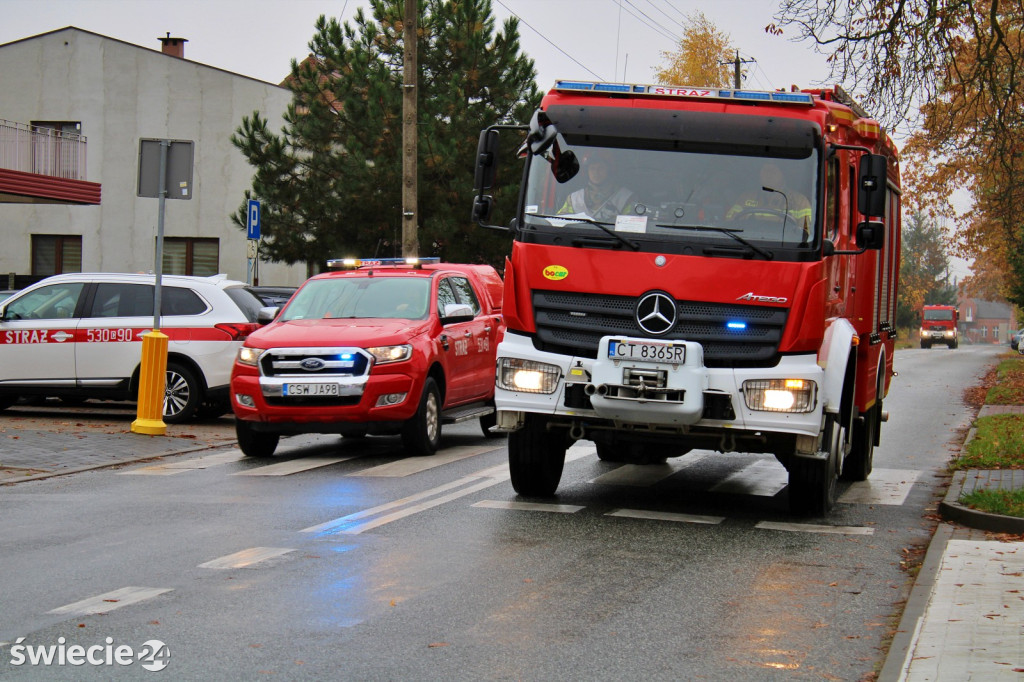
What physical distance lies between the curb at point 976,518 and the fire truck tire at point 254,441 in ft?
21.0

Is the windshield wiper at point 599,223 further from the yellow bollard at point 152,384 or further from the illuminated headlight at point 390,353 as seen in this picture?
Answer: the yellow bollard at point 152,384

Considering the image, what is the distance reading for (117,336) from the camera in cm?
1667

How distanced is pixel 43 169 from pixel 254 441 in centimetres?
2124

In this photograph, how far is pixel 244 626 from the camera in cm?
604

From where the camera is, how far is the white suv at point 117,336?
1659 centimetres

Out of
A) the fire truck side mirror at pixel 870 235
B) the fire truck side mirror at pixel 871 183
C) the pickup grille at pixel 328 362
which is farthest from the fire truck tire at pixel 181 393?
the fire truck side mirror at pixel 871 183

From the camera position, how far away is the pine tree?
30.1 m

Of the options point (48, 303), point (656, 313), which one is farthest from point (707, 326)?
point (48, 303)

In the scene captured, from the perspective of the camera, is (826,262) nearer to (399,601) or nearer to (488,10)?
(399,601)

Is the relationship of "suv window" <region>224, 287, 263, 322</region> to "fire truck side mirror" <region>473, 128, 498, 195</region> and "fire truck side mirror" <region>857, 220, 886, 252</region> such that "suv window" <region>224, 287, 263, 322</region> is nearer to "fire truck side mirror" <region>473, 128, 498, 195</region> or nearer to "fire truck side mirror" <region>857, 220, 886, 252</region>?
"fire truck side mirror" <region>473, 128, 498, 195</region>

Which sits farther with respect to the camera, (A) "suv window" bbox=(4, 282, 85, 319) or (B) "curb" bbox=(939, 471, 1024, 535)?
(A) "suv window" bbox=(4, 282, 85, 319)

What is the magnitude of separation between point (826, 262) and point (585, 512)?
98.5 inches

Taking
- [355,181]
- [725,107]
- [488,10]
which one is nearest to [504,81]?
[488,10]

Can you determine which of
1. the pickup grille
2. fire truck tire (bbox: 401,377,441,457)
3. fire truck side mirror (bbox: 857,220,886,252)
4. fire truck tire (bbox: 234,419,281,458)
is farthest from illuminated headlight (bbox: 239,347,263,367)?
fire truck side mirror (bbox: 857,220,886,252)
